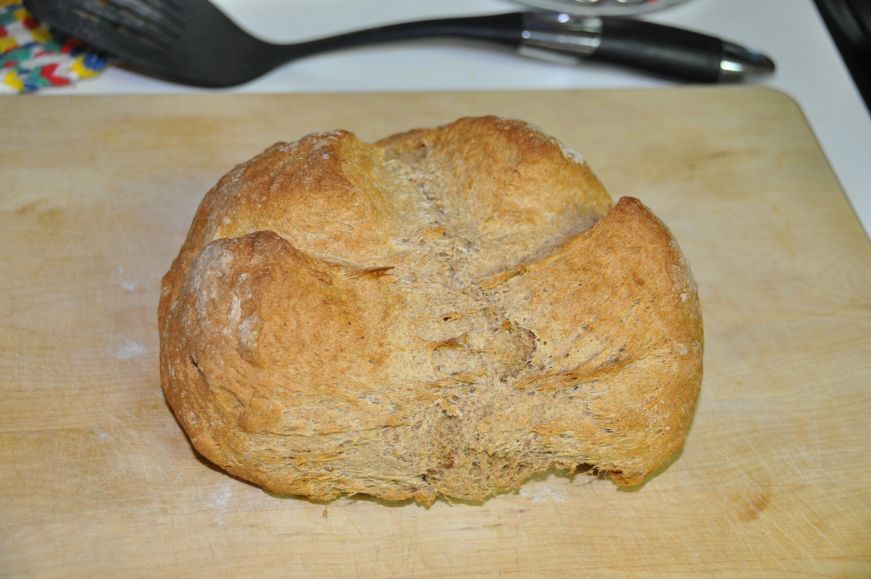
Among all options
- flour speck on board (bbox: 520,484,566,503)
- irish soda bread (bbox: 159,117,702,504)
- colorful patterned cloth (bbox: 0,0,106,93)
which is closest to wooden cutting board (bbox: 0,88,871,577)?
flour speck on board (bbox: 520,484,566,503)

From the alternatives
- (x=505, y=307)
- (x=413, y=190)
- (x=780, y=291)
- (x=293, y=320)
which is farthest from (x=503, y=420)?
(x=780, y=291)

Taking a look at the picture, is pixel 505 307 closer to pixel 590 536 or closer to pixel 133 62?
pixel 590 536

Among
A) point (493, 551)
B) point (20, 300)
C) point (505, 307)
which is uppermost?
point (505, 307)

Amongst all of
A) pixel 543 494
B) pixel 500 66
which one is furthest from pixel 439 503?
pixel 500 66

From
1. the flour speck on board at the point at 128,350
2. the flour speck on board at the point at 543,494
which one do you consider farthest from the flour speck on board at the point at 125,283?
the flour speck on board at the point at 543,494

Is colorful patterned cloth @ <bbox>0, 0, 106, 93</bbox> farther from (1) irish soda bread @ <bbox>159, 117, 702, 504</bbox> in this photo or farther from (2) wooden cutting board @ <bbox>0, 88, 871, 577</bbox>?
(1) irish soda bread @ <bbox>159, 117, 702, 504</bbox>

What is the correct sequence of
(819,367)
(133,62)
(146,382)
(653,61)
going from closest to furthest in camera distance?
(146,382) → (819,367) → (133,62) → (653,61)
